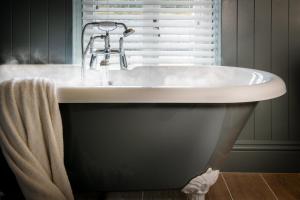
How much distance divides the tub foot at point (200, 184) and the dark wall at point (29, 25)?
1.32 meters

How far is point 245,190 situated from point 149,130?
924 millimetres

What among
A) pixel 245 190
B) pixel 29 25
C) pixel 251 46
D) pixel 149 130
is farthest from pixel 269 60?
pixel 29 25

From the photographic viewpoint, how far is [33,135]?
1.80 m

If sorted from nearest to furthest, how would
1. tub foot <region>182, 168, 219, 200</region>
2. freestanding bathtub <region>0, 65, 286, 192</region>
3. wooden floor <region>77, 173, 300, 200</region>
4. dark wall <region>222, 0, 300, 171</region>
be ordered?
freestanding bathtub <region>0, 65, 286, 192</region>
tub foot <region>182, 168, 219, 200</region>
wooden floor <region>77, 173, 300, 200</region>
dark wall <region>222, 0, 300, 171</region>

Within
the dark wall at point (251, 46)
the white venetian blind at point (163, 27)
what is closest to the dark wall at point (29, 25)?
the dark wall at point (251, 46)

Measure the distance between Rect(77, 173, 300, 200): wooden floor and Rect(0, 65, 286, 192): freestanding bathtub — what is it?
399 mm

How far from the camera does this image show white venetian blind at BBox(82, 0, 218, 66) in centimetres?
296

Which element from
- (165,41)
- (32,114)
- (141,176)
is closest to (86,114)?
(32,114)

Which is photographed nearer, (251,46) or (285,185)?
(285,185)

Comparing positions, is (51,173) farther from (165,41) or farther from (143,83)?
(165,41)

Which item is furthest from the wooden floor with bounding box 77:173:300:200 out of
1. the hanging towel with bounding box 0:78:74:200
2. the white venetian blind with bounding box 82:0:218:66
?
the white venetian blind with bounding box 82:0:218:66

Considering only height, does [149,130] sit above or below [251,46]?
below

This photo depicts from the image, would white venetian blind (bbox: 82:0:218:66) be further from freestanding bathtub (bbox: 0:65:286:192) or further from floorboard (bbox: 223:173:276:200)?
freestanding bathtub (bbox: 0:65:286:192)

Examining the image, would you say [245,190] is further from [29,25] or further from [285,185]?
[29,25]
